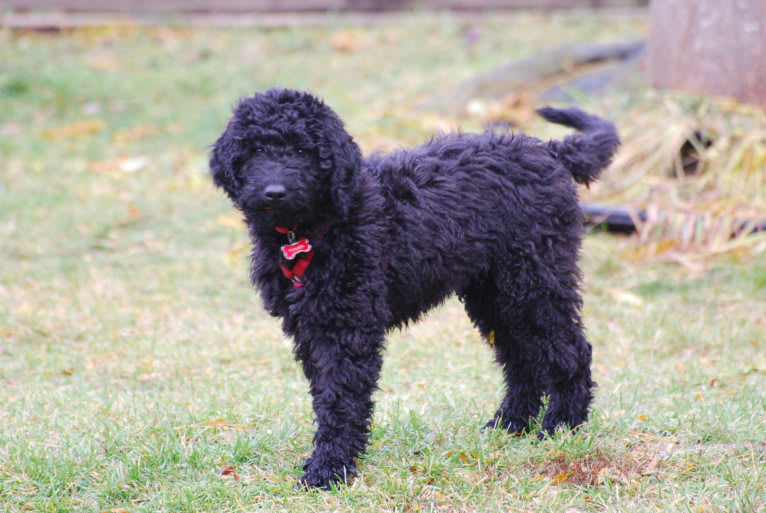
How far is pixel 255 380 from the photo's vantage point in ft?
16.7

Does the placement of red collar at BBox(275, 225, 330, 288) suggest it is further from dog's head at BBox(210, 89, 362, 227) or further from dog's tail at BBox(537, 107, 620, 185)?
dog's tail at BBox(537, 107, 620, 185)

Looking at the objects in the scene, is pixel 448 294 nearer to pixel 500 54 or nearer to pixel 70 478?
pixel 70 478

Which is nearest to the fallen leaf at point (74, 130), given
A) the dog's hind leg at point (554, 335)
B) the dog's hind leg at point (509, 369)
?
the dog's hind leg at point (509, 369)

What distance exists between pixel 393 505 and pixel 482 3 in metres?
12.4

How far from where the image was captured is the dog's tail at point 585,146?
13.7ft

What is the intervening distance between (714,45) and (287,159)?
554cm

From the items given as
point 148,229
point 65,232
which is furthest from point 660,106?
point 65,232

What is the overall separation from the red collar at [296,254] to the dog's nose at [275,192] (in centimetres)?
24

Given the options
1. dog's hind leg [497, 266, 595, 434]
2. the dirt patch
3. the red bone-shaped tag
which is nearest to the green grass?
the dirt patch

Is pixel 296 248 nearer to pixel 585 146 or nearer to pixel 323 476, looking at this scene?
pixel 323 476

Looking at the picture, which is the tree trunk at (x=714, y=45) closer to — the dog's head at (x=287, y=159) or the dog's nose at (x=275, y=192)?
the dog's head at (x=287, y=159)

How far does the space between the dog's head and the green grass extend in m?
1.14

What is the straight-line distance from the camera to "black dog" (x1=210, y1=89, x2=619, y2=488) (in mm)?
3438

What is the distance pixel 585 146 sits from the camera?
421 centimetres
